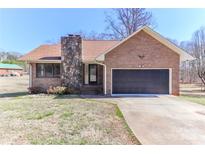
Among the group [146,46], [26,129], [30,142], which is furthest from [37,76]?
[30,142]

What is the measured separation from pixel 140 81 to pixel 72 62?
5.77 metres

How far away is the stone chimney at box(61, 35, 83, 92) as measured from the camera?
713 inches

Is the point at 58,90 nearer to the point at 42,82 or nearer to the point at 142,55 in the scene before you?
the point at 42,82

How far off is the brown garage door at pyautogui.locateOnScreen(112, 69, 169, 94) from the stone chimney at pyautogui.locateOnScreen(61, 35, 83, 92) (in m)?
3.10

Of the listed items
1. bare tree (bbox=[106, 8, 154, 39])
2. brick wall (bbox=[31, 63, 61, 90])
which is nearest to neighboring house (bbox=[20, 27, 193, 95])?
brick wall (bbox=[31, 63, 61, 90])

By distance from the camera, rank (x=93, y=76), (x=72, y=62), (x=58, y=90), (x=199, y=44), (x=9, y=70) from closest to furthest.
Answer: (x=58, y=90)
(x=72, y=62)
(x=93, y=76)
(x=199, y=44)
(x=9, y=70)

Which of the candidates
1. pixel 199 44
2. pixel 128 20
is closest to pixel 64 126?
pixel 128 20

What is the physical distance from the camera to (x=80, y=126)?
7.68 m

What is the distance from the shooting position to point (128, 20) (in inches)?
1336

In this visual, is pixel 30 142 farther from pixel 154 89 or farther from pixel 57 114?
pixel 154 89

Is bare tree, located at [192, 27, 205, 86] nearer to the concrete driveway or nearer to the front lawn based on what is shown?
the concrete driveway

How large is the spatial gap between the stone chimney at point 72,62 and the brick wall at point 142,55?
2730mm

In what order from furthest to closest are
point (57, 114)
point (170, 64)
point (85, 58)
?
point (85, 58) < point (170, 64) < point (57, 114)
